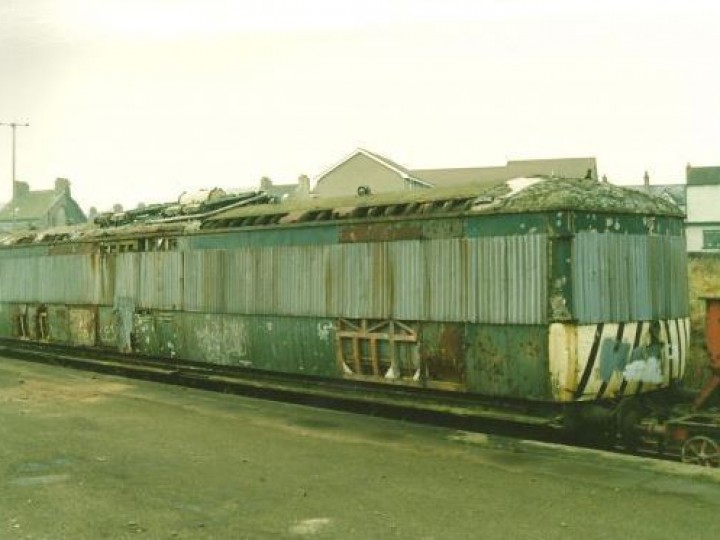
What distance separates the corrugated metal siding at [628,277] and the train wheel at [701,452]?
1.66 metres

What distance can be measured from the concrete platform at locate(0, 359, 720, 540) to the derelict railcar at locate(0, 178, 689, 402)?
0.99m

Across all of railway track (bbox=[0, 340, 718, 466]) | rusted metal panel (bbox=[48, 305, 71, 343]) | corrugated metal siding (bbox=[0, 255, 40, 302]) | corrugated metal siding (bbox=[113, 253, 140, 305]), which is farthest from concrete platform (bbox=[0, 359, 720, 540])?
corrugated metal siding (bbox=[0, 255, 40, 302])

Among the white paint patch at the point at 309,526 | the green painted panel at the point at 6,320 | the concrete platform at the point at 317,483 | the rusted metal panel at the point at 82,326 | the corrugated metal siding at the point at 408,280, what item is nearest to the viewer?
the white paint patch at the point at 309,526

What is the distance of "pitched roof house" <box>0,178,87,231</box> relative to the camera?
72.6 metres

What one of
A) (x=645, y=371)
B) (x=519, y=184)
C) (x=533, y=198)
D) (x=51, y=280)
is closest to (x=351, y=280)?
(x=519, y=184)

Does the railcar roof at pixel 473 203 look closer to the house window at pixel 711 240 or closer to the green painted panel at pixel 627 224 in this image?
the green painted panel at pixel 627 224

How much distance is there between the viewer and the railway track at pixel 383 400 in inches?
367

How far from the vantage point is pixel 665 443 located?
901 cm

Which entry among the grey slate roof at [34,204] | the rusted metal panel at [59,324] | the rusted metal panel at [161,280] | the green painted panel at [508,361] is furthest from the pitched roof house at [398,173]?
the grey slate roof at [34,204]

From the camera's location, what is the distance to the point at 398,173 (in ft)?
153

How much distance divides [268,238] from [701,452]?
734 centimetres

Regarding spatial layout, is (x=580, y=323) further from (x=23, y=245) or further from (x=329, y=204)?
(x=23, y=245)

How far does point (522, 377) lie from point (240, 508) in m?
3.99

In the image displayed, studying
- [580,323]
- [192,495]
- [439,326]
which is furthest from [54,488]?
[580,323]
